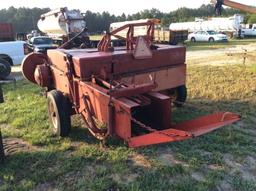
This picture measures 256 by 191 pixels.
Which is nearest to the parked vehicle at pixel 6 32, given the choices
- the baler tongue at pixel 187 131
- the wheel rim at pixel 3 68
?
the wheel rim at pixel 3 68

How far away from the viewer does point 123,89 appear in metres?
4.41

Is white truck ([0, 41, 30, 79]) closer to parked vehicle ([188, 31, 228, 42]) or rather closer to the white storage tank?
the white storage tank

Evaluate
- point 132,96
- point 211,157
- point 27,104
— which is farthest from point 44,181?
point 27,104

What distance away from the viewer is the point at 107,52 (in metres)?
5.61

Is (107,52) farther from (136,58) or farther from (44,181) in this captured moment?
(44,181)

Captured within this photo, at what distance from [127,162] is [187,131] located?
0.91m

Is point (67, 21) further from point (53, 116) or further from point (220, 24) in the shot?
point (220, 24)

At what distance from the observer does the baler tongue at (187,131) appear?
12.7 feet

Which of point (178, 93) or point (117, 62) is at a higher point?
point (117, 62)

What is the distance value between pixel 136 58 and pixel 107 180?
2.09 metres

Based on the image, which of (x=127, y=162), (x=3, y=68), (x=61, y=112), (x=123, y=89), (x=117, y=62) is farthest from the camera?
(x=3, y=68)

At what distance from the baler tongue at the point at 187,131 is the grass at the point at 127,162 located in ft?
1.51

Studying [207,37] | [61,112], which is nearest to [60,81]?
[61,112]

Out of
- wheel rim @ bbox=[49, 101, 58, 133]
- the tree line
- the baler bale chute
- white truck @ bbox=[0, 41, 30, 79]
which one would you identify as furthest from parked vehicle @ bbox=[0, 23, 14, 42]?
the tree line
